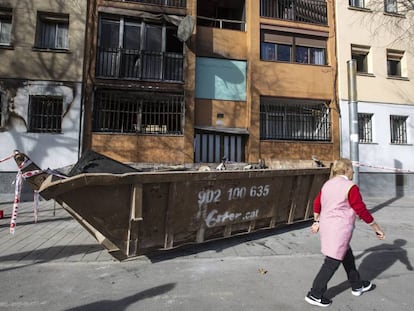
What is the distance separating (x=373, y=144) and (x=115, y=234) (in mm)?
14235

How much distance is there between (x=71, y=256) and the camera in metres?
5.20

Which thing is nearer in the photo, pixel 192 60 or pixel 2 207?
pixel 2 207

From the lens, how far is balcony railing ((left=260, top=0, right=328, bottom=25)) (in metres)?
14.8

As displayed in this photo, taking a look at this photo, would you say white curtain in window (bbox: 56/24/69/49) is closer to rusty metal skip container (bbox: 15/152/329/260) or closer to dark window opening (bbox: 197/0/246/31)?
dark window opening (bbox: 197/0/246/31)

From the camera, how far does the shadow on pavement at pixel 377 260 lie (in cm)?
401

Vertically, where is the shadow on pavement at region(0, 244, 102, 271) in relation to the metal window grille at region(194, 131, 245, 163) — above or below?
below

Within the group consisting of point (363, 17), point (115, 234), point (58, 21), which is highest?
point (363, 17)

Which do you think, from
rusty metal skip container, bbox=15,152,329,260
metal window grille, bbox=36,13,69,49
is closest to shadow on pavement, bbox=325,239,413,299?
rusty metal skip container, bbox=15,152,329,260

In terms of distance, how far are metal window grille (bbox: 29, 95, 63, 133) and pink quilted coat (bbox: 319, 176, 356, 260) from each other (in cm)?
1134

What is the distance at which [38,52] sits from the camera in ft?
39.9

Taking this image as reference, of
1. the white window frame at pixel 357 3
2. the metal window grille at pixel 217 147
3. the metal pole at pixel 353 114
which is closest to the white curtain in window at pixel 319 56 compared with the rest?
the white window frame at pixel 357 3

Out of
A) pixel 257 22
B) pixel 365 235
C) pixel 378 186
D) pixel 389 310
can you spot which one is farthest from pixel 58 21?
pixel 378 186

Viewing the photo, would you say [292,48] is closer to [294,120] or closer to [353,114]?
A: [294,120]

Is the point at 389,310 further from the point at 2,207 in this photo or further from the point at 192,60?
the point at 192,60
